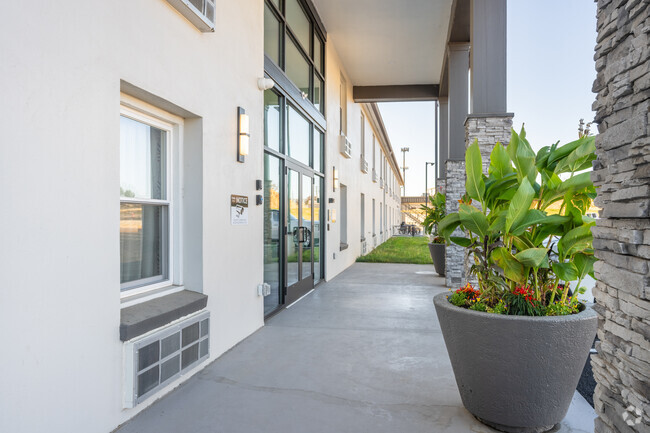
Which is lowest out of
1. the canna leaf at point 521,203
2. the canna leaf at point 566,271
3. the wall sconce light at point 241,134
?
the canna leaf at point 566,271

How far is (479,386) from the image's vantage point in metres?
2.43

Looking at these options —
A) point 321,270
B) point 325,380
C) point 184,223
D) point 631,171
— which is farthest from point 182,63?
point 321,270

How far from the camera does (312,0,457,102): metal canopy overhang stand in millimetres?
7492

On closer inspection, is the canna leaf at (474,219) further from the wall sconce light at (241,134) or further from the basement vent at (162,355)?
the wall sconce light at (241,134)

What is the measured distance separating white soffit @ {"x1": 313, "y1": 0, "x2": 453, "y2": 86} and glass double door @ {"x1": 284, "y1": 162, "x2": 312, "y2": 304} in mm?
3091

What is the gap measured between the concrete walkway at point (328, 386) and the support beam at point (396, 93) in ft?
26.4

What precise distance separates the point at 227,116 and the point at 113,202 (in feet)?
5.60

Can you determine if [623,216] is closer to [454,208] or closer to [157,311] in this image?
[157,311]

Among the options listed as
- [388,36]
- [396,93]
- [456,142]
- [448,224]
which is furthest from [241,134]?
[396,93]

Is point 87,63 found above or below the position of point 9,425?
above

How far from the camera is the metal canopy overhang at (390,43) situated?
749cm

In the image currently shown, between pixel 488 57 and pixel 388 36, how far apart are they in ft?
12.5

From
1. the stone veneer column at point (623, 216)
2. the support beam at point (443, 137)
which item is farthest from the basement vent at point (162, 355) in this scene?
the support beam at point (443, 137)

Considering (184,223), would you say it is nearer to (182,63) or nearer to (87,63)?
(182,63)
